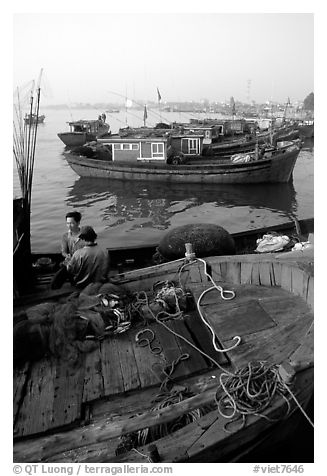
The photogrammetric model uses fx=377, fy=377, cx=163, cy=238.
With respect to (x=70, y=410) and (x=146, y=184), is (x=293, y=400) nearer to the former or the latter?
(x=70, y=410)

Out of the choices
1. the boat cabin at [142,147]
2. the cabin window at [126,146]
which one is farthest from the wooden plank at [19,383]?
the cabin window at [126,146]

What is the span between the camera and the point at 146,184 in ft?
93.2

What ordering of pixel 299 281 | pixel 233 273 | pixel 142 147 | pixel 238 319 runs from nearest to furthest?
pixel 238 319, pixel 299 281, pixel 233 273, pixel 142 147

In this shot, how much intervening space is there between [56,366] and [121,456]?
163 cm

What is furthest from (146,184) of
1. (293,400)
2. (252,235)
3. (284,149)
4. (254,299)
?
(293,400)

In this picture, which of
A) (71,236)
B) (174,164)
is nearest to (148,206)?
(174,164)

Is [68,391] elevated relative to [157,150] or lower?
lower

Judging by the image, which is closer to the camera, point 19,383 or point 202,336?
point 19,383

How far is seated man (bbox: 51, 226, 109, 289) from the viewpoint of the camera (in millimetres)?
6262

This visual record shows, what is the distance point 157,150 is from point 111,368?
80.1 feet

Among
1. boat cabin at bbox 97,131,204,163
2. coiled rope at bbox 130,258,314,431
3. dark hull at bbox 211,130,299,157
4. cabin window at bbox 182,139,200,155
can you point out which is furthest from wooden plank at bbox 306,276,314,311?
dark hull at bbox 211,130,299,157

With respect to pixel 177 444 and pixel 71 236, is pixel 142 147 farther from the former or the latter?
pixel 177 444

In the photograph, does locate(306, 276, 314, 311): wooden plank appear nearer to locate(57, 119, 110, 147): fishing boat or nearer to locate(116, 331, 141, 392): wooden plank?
locate(116, 331, 141, 392): wooden plank

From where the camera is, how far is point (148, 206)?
969 inches
